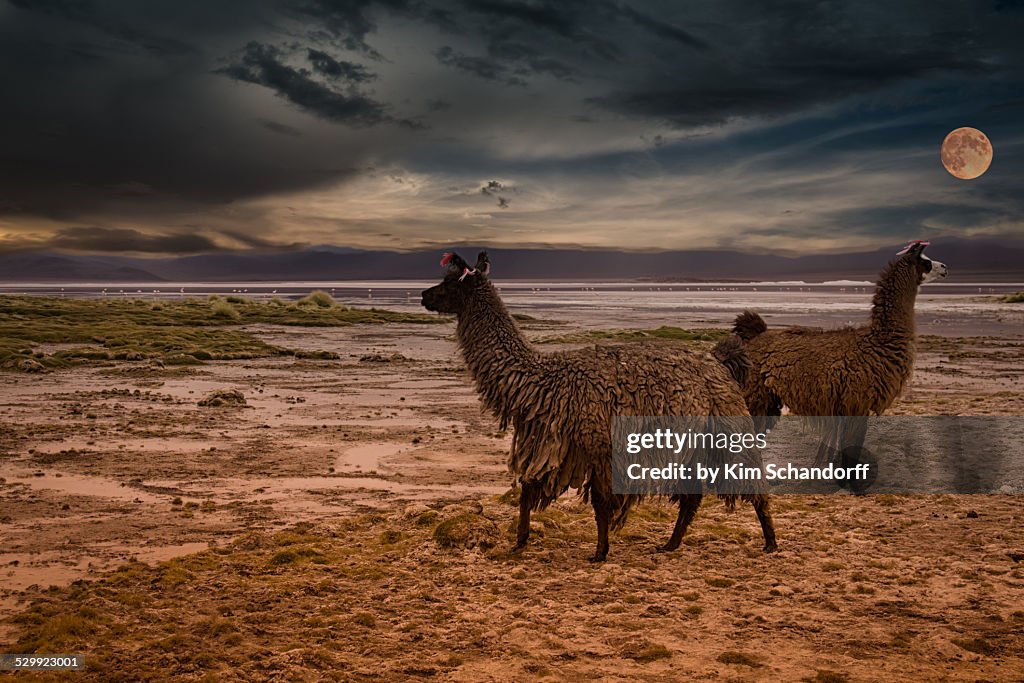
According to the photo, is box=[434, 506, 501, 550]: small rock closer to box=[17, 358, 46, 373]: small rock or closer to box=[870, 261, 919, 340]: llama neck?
box=[870, 261, 919, 340]: llama neck

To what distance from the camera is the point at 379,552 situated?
7008 mm

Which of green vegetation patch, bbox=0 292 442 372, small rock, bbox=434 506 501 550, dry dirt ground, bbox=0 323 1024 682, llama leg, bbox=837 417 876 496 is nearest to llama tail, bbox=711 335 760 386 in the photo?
dry dirt ground, bbox=0 323 1024 682

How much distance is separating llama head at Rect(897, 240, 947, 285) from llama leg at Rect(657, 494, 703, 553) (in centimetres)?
524

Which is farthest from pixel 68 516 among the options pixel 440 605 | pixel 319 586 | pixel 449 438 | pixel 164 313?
pixel 164 313

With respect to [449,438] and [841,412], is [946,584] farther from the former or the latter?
[449,438]

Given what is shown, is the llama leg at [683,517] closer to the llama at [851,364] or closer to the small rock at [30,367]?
the llama at [851,364]

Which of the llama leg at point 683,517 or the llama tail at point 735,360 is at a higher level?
the llama tail at point 735,360

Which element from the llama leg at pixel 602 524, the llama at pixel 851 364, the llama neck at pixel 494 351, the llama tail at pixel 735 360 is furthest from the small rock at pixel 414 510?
the llama at pixel 851 364

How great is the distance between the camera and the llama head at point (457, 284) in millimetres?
7340

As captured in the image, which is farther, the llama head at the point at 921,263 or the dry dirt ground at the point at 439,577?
the llama head at the point at 921,263

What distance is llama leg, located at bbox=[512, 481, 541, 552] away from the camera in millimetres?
6863

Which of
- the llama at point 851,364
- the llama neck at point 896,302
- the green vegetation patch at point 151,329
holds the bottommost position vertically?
the green vegetation patch at point 151,329

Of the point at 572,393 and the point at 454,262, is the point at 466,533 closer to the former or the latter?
the point at 572,393

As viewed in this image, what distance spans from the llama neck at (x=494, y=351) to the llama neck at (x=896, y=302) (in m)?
5.22
